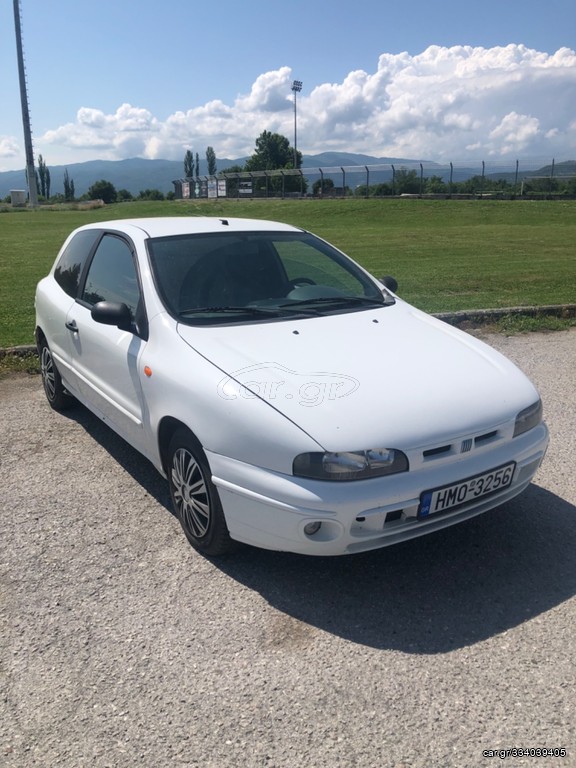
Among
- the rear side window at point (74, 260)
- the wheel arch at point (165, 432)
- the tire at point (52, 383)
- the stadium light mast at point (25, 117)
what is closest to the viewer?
the wheel arch at point (165, 432)

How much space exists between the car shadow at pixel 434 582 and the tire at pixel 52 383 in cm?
277

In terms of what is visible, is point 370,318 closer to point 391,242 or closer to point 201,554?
point 201,554

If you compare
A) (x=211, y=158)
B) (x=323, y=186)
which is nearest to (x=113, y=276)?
(x=323, y=186)

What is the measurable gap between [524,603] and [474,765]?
39.4 inches

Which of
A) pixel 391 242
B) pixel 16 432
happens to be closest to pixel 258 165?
pixel 391 242

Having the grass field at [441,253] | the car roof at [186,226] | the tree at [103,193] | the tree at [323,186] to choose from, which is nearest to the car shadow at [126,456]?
the car roof at [186,226]

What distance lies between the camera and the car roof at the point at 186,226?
445 cm

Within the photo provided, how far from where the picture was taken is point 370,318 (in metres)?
4.05

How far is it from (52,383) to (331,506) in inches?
143

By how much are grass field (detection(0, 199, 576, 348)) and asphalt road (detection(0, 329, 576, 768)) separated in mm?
4932

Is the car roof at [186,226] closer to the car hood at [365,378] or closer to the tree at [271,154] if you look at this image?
the car hood at [365,378]

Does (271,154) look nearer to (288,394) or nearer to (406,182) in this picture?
(406,182)

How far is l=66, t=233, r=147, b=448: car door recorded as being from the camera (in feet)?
12.7

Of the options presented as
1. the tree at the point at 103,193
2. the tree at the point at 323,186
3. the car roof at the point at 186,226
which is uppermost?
the tree at the point at 103,193
